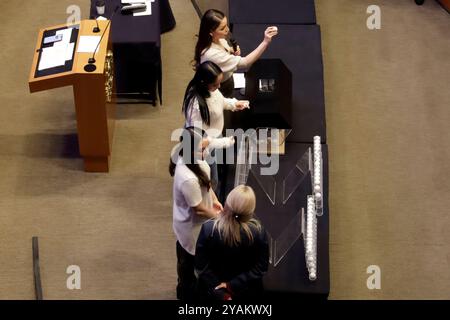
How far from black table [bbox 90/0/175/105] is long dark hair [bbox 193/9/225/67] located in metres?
1.04

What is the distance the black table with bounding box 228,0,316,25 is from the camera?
7895mm

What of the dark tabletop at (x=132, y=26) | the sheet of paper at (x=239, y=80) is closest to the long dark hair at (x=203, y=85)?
the sheet of paper at (x=239, y=80)

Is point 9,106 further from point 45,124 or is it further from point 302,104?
point 302,104

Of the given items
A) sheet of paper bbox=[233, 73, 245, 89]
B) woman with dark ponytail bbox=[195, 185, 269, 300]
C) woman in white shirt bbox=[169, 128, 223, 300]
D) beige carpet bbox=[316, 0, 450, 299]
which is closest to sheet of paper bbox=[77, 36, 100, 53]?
sheet of paper bbox=[233, 73, 245, 89]

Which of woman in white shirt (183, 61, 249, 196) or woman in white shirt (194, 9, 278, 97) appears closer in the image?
woman in white shirt (183, 61, 249, 196)

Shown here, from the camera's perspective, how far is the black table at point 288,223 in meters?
5.66

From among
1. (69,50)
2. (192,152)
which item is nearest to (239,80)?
(69,50)

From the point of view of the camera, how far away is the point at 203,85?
5.98 meters

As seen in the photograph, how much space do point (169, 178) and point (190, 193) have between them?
179cm

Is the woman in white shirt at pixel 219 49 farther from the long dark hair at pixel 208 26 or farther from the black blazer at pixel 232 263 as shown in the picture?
the black blazer at pixel 232 263

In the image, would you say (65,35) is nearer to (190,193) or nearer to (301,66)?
(301,66)

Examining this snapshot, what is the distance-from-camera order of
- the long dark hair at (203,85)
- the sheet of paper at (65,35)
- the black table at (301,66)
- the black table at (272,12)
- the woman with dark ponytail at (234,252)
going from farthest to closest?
the black table at (272,12)
the sheet of paper at (65,35)
the black table at (301,66)
the long dark hair at (203,85)
the woman with dark ponytail at (234,252)

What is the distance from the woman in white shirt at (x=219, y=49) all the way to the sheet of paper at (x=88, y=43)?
2.90ft

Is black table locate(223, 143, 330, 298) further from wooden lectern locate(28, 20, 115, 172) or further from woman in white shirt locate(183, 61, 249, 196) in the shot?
wooden lectern locate(28, 20, 115, 172)
